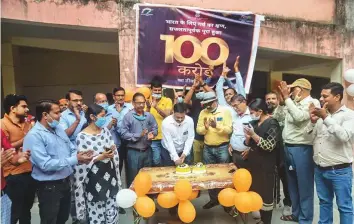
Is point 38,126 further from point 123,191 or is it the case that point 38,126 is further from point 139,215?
point 139,215

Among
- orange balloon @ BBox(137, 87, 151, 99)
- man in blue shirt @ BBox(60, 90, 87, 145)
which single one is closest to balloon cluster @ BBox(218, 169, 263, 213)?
man in blue shirt @ BBox(60, 90, 87, 145)

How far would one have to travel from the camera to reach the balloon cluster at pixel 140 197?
3820mm

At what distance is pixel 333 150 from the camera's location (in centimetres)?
375

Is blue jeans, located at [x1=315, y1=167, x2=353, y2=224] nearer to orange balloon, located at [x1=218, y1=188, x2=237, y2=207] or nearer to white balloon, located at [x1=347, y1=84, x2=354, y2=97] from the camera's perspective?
orange balloon, located at [x1=218, y1=188, x2=237, y2=207]

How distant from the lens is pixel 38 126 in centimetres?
354

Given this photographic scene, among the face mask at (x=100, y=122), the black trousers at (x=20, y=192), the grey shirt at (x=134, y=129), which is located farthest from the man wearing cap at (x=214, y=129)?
the black trousers at (x=20, y=192)

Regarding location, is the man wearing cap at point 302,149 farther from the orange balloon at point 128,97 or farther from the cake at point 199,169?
the orange balloon at point 128,97

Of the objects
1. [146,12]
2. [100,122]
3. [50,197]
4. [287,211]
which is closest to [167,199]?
[100,122]

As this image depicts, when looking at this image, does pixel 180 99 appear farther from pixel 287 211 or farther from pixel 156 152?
pixel 287 211

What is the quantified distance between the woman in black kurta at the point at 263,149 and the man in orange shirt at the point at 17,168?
2477 mm

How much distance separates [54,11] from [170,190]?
154 inches

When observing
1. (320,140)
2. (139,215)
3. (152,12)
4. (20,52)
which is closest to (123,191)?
(139,215)

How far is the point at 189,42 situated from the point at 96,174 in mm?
3303

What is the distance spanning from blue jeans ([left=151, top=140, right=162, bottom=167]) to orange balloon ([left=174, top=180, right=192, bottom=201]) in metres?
1.31
